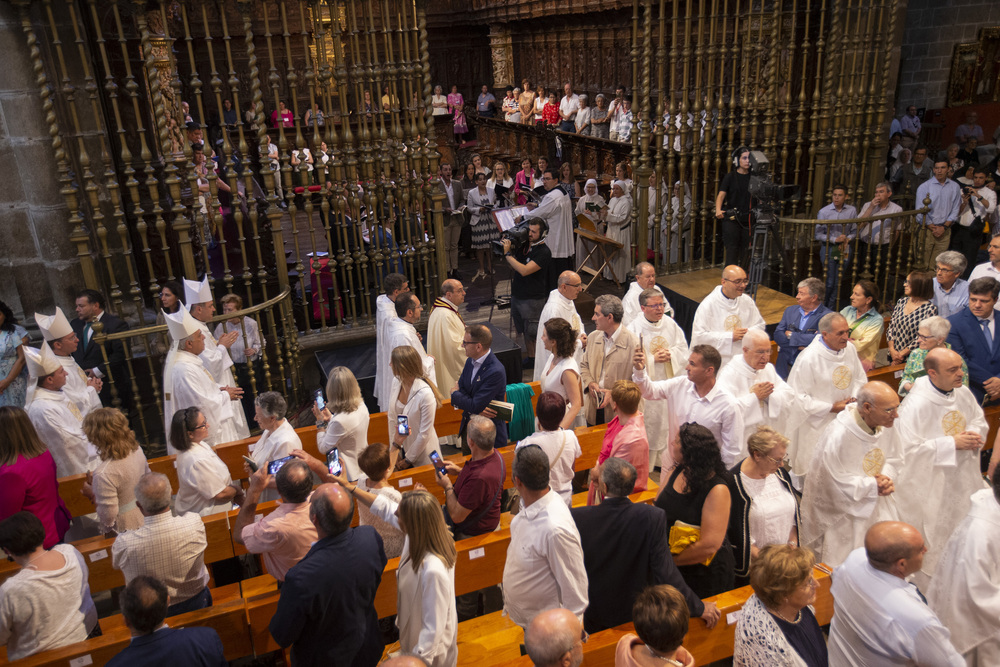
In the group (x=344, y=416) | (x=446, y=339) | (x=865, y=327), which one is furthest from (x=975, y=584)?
(x=446, y=339)

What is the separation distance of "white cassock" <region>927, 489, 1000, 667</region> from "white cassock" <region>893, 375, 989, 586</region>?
39.6 inches

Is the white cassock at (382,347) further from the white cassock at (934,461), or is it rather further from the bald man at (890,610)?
the bald man at (890,610)

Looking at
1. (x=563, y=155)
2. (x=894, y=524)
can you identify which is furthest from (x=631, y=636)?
(x=563, y=155)

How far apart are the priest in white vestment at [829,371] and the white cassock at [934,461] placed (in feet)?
1.65

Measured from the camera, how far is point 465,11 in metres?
19.4

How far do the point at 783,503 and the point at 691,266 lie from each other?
5528 mm

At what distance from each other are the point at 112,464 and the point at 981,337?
5.67 m

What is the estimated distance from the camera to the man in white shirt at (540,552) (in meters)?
3.22

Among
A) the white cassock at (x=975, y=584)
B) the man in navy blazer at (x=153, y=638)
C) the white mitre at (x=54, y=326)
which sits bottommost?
the white cassock at (x=975, y=584)

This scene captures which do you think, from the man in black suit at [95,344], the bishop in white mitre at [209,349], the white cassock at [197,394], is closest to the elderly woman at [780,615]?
the white cassock at [197,394]

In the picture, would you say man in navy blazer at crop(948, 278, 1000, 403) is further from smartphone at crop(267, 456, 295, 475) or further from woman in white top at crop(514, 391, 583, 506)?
smartphone at crop(267, 456, 295, 475)

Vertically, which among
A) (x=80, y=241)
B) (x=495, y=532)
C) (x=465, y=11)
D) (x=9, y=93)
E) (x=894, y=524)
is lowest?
(x=495, y=532)

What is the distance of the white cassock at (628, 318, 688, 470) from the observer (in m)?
5.99

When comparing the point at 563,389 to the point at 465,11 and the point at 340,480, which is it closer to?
the point at 340,480
